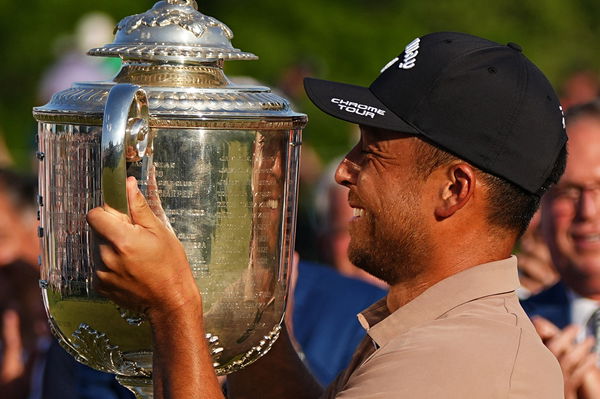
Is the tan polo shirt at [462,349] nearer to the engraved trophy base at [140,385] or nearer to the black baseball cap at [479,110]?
the black baseball cap at [479,110]

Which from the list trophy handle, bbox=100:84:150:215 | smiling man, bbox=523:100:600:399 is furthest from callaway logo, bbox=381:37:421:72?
smiling man, bbox=523:100:600:399

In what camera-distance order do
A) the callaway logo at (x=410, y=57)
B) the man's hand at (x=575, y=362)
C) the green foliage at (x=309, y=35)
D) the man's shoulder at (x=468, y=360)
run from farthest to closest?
the green foliage at (x=309, y=35) → the man's hand at (x=575, y=362) → the callaway logo at (x=410, y=57) → the man's shoulder at (x=468, y=360)

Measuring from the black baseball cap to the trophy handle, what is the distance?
0.53 metres

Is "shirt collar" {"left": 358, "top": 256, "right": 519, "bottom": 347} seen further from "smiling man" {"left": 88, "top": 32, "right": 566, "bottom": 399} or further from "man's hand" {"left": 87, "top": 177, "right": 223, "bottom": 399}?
"man's hand" {"left": 87, "top": 177, "right": 223, "bottom": 399}

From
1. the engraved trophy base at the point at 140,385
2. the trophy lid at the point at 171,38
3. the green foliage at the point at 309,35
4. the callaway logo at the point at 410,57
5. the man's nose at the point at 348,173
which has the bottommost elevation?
the green foliage at the point at 309,35

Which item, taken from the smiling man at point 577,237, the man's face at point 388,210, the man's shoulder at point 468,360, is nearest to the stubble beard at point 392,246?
the man's face at point 388,210

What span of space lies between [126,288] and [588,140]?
222 cm

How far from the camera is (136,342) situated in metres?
2.47

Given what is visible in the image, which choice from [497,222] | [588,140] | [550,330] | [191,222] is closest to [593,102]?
[588,140]

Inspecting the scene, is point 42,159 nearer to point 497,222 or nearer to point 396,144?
point 396,144

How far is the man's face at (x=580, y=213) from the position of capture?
4105mm

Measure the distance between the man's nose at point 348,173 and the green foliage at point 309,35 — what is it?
12699 millimetres

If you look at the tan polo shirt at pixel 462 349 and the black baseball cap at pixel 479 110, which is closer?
the tan polo shirt at pixel 462 349

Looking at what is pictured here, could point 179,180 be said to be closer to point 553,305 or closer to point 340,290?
point 553,305
